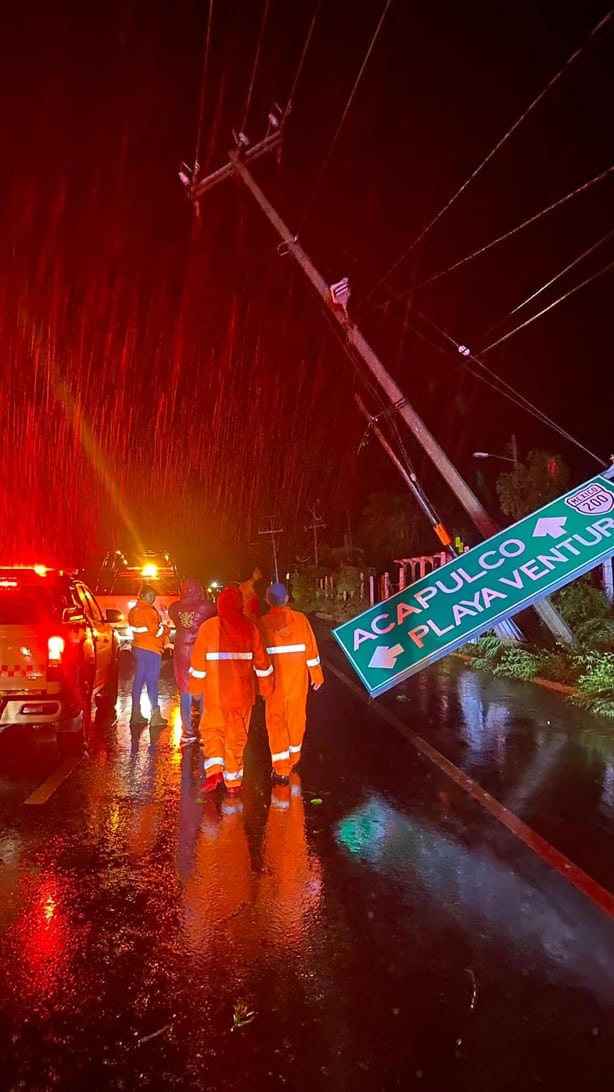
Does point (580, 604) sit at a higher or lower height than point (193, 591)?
lower

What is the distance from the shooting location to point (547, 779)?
738 cm

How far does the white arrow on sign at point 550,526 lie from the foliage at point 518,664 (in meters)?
5.55

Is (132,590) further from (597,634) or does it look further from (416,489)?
(597,634)

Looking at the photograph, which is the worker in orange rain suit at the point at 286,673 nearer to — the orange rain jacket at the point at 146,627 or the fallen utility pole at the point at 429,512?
the orange rain jacket at the point at 146,627

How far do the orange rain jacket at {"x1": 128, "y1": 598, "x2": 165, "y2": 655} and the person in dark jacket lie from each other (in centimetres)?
87

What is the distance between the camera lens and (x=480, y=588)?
343 inches

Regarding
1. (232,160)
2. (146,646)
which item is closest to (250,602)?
(146,646)

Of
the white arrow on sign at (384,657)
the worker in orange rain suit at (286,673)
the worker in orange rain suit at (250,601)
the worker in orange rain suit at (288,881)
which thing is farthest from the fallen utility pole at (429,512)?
the worker in orange rain suit at (288,881)

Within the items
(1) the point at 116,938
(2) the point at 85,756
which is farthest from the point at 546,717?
(1) the point at 116,938

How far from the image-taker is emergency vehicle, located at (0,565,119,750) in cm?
744

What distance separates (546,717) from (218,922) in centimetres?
707

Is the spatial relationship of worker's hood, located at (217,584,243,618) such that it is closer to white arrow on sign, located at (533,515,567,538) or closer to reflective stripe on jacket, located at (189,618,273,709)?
reflective stripe on jacket, located at (189,618,273,709)

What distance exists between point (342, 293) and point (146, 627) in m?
8.51

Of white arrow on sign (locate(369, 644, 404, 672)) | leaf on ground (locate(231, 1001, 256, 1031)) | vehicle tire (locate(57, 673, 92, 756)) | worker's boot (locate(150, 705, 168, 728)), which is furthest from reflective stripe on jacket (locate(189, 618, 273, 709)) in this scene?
worker's boot (locate(150, 705, 168, 728))
